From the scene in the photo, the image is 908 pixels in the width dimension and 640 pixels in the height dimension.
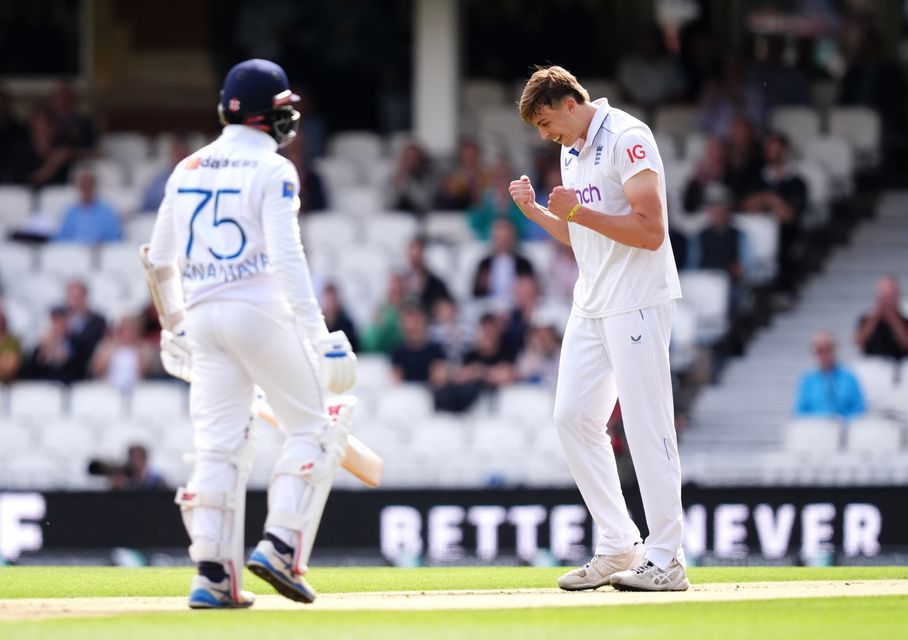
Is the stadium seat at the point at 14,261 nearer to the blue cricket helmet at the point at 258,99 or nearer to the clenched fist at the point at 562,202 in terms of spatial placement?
the blue cricket helmet at the point at 258,99

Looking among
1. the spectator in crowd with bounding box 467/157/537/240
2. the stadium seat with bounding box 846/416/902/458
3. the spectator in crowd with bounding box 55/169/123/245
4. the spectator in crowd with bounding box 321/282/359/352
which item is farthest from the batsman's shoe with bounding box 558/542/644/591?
the spectator in crowd with bounding box 55/169/123/245

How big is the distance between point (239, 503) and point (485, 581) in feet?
6.14

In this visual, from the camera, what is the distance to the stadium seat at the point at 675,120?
16.5m

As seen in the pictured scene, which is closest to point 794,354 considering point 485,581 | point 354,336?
point 354,336

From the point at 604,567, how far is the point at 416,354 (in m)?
6.51

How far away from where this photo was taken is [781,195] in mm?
14906

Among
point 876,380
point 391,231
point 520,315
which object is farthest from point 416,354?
point 876,380

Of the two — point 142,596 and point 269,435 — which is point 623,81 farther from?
point 142,596

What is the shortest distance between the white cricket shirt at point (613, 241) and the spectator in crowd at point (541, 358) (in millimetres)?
5928

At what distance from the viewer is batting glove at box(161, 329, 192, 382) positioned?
22.0ft

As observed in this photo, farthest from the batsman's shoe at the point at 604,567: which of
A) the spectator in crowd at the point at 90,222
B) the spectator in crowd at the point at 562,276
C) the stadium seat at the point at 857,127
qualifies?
the stadium seat at the point at 857,127

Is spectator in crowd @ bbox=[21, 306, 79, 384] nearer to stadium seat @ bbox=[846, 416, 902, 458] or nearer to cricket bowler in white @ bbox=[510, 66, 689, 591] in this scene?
stadium seat @ bbox=[846, 416, 902, 458]

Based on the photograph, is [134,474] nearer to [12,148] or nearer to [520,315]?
[520,315]

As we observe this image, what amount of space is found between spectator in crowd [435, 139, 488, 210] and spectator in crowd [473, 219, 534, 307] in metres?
1.33
